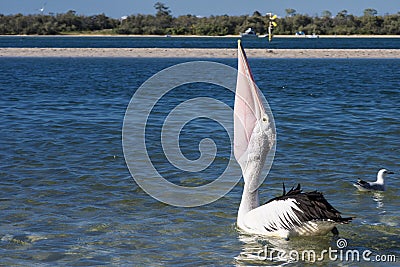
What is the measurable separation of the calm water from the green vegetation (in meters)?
90.4

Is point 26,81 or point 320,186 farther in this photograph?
point 26,81

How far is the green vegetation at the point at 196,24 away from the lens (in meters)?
104

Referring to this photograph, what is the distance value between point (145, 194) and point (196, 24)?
356ft

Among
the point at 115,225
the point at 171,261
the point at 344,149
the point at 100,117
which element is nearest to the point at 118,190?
the point at 115,225

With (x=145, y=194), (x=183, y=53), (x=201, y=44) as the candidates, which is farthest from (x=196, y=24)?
(x=145, y=194)

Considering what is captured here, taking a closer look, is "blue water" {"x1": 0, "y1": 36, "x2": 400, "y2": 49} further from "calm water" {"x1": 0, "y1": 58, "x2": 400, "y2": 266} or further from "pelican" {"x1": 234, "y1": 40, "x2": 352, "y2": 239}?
"pelican" {"x1": 234, "y1": 40, "x2": 352, "y2": 239}

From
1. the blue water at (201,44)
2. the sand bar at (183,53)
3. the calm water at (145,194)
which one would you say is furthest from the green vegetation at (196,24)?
the calm water at (145,194)

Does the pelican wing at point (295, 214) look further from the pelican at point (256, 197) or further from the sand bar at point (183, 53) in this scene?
the sand bar at point (183, 53)

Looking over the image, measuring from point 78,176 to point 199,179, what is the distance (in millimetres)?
1496

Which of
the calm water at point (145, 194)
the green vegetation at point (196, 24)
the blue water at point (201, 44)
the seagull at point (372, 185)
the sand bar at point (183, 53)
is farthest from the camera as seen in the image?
the green vegetation at point (196, 24)

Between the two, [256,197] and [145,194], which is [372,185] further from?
[145,194]

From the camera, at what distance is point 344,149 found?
33.2 feet

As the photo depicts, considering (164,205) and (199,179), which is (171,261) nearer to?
(164,205)

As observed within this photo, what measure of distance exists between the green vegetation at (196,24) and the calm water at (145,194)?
297ft
